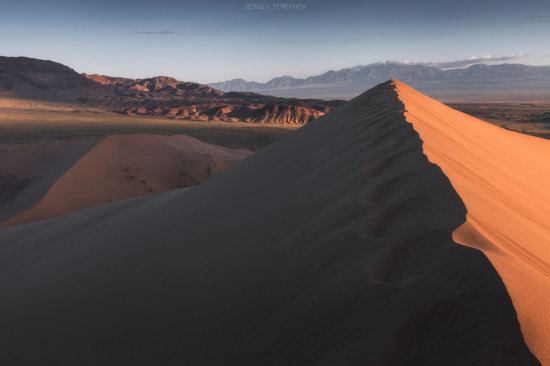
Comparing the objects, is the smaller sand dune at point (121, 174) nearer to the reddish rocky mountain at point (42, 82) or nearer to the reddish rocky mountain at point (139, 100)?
the reddish rocky mountain at point (139, 100)

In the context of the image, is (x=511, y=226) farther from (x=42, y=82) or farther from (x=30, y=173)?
(x=42, y=82)

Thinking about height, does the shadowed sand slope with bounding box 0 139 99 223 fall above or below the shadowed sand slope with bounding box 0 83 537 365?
below

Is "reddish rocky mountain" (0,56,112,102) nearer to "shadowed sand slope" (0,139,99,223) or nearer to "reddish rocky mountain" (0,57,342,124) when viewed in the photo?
"reddish rocky mountain" (0,57,342,124)

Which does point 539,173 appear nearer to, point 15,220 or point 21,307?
point 21,307

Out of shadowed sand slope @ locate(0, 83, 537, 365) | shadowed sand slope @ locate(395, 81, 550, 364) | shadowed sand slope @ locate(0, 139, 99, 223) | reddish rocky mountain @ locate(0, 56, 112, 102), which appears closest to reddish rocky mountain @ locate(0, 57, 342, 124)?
reddish rocky mountain @ locate(0, 56, 112, 102)

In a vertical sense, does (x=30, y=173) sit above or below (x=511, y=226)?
below

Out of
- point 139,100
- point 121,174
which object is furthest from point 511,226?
point 139,100

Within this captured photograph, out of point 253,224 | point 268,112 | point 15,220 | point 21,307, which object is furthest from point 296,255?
point 268,112
